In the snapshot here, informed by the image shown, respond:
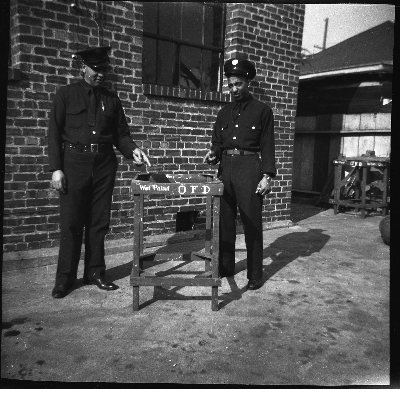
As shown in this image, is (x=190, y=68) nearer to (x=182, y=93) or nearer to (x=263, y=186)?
(x=182, y=93)

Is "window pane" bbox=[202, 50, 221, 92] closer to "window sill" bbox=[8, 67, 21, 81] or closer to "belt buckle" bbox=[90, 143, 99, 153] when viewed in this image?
"window sill" bbox=[8, 67, 21, 81]

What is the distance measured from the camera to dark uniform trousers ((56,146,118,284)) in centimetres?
349

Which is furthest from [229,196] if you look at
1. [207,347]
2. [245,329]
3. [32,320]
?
[32,320]

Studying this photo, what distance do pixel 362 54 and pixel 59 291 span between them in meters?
9.97

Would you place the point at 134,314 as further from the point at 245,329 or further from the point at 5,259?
the point at 5,259

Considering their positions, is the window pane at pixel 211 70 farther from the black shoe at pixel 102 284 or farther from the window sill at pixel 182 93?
the black shoe at pixel 102 284

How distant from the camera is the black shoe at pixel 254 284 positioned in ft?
12.3

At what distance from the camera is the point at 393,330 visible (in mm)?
2736

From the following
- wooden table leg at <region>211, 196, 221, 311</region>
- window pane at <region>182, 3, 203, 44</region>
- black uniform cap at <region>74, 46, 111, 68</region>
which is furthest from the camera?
window pane at <region>182, 3, 203, 44</region>

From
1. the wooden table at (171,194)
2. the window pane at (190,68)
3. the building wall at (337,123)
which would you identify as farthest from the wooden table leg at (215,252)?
the building wall at (337,123)

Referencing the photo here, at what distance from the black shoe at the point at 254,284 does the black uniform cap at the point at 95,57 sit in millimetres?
2317

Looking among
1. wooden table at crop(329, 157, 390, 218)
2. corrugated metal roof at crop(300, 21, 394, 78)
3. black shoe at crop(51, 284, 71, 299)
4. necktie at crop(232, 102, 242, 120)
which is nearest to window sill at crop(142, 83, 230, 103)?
necktie at crop(232, 102, 242, 120)

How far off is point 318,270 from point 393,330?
1.62 metres
